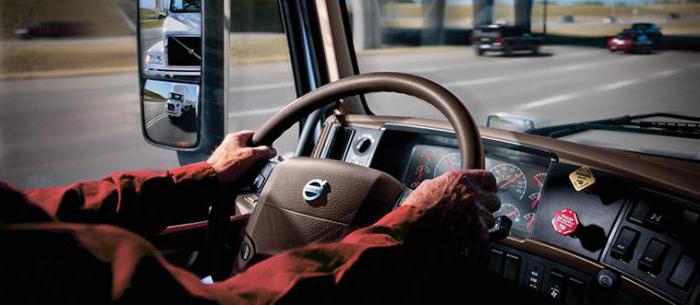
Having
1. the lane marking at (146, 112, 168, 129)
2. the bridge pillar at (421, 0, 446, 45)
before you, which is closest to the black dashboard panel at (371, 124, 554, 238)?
the bridge pillar at (421, 0, 446, 45)

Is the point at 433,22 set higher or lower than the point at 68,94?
higher

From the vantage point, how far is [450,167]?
2.43 metres

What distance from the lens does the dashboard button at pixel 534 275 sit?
199 cm

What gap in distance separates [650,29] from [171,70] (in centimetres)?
209

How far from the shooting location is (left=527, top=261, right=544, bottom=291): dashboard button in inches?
78.2

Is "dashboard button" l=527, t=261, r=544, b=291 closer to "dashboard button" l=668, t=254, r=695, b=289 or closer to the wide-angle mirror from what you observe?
"dashboard button" l=668, t=254, r=695, b=289

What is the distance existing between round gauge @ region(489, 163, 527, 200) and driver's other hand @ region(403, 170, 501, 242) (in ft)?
2.61

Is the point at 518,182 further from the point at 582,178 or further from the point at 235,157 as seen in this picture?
the point at 235,157

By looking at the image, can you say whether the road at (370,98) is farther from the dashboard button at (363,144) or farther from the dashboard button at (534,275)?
the dashboard button at (534,275)

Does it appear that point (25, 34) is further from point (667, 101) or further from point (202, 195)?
point (667, 101)

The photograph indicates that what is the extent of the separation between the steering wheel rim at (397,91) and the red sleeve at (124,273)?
1.63ft

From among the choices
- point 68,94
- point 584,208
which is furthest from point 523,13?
point 68,94

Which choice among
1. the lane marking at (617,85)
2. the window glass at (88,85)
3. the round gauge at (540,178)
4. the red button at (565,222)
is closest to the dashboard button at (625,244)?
the red button at (565,222)

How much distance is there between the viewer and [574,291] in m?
1.90
